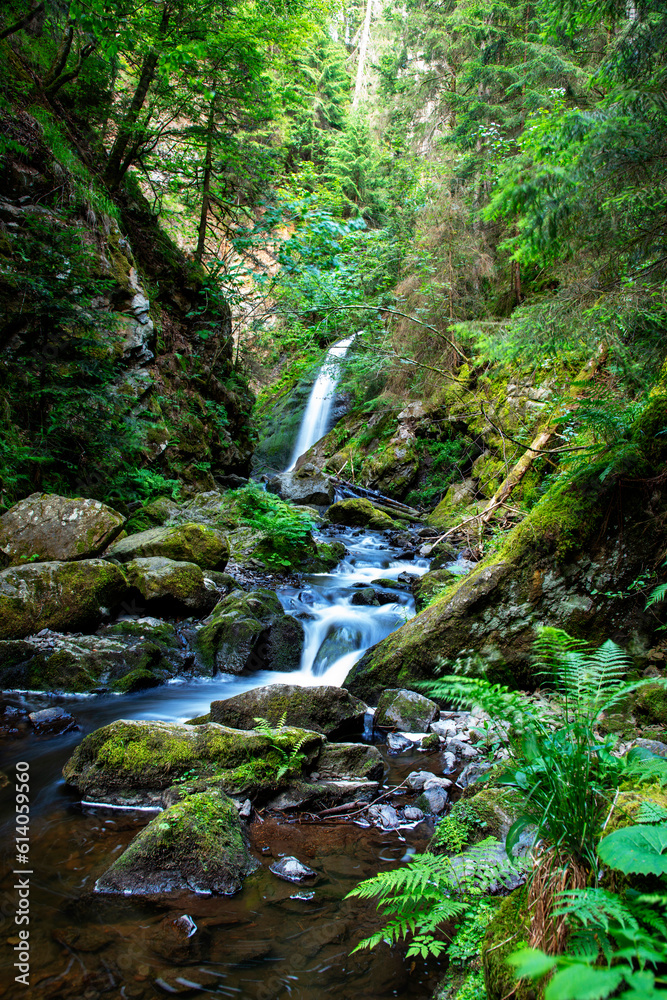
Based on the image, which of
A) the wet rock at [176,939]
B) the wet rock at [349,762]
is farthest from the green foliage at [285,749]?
the wet rock at [176,939]

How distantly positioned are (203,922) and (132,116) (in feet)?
45.3

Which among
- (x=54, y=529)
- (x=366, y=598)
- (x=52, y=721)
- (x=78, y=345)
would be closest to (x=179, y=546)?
(x=54, y=529)

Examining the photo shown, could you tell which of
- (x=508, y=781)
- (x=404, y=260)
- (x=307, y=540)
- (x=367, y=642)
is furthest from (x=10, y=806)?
(x=404, y=260)

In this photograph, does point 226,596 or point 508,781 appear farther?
point 226,596

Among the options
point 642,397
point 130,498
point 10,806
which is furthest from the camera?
point 130,498

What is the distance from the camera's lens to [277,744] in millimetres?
3945

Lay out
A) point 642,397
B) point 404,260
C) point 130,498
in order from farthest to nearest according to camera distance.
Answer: point 404,260
point 130,498
point 642,397

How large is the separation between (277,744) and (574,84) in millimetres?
14015

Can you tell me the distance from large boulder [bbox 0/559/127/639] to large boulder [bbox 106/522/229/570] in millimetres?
985

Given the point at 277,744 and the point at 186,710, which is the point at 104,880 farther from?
the point at 186,710

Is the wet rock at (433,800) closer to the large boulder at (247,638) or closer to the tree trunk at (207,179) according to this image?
the large boulder at (247,638)

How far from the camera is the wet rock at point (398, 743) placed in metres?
4.58

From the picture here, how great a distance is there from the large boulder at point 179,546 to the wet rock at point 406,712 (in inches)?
159

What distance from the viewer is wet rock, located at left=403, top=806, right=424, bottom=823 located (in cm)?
353
